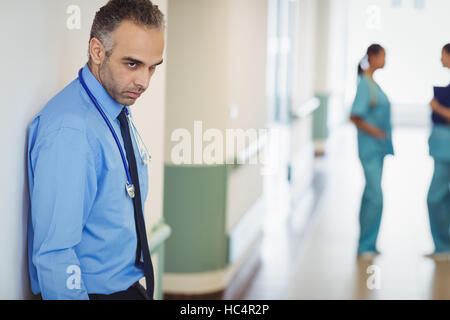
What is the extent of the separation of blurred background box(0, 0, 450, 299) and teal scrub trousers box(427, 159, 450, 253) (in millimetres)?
145

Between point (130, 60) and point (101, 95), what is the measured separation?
0.09m

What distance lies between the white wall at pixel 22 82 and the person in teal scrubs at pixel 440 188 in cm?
221

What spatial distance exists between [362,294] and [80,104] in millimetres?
2171

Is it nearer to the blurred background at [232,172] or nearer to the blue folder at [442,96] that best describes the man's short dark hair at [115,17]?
the blurred background at [232,172]

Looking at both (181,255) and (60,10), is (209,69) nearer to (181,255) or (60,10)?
(181,255)

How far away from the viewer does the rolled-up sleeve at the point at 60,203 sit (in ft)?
3.32

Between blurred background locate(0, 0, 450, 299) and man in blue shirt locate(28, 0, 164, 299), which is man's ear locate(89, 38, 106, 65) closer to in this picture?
man in blue shirt locate(28, 0, 164, 299)

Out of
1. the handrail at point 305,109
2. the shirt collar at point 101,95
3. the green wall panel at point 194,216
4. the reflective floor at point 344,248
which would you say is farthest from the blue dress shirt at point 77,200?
the handrail at point 305,109

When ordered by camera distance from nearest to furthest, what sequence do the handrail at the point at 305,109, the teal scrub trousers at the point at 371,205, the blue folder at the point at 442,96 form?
the blue folder at the point at 442,96
the teal scrub trousers at the point at 371,205
the handrail at the point at 305,109

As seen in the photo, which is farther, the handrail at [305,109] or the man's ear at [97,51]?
the handrail at [305,109]

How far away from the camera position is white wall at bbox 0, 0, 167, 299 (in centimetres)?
105

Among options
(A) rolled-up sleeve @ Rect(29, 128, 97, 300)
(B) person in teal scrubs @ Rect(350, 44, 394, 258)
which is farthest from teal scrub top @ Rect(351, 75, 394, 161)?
(A) rolled-up sleeve @ Rect(29, 128, 97, 300)

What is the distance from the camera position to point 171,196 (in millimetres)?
2947

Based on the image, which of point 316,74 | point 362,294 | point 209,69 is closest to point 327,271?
point 362,294
